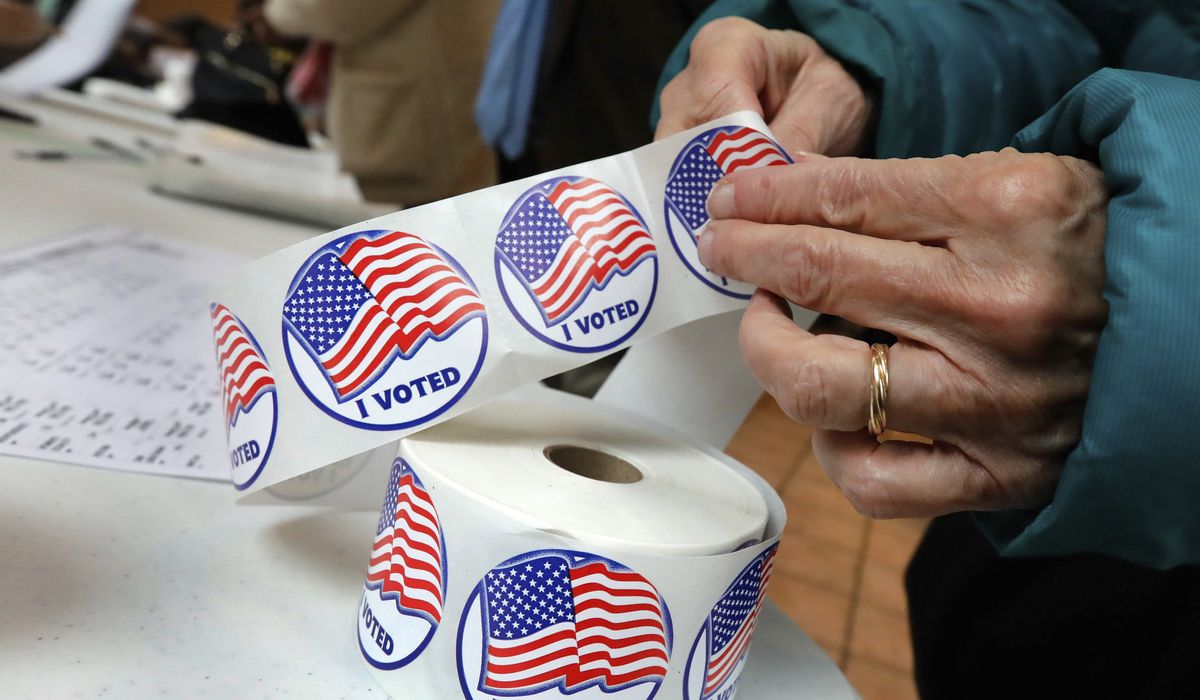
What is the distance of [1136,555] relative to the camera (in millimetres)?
438

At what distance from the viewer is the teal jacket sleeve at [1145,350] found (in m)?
0.38

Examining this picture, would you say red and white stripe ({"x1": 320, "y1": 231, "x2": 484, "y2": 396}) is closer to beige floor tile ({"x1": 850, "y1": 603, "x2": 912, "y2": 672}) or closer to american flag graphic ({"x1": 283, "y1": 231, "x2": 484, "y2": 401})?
american flag graphic ({"x1": 283, "y1": 231, "x2": 484, "y2": 401})

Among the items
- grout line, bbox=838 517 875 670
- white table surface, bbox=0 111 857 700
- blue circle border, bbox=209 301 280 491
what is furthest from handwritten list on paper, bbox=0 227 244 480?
grout line, bbox=838 517 875 670

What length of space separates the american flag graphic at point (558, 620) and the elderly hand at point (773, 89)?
0.35m

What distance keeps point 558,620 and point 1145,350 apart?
0.95 feet

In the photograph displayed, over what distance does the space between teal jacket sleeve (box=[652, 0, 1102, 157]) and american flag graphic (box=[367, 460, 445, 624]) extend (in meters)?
0.47

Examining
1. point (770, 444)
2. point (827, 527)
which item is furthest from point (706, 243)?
point (770, 444)

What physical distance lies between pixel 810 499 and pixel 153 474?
218 centimetres

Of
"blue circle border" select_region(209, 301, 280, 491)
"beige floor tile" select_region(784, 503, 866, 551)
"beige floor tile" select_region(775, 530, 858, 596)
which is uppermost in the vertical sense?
"blue circle border" select_region(209, 301, 280, 491)

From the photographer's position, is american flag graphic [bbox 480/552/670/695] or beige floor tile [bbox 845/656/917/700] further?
beige floor tile [bbox 845/656/917/700]

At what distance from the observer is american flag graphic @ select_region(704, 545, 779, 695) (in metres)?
0.46

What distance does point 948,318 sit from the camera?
43 centimetres

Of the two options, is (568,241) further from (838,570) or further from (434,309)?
(838,570)

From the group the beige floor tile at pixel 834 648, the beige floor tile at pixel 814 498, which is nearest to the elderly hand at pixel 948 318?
the beige floor tile at pixel 834 648
